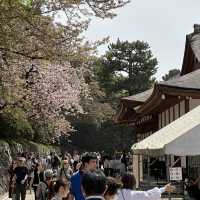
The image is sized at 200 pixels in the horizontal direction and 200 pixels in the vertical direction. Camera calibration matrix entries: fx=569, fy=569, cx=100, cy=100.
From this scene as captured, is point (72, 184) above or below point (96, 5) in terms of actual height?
below

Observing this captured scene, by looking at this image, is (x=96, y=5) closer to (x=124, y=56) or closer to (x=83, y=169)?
(x=83, y=169)

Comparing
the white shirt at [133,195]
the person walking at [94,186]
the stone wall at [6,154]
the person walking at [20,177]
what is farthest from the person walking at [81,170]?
the stone wall at [6,154]

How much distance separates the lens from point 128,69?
219 feet

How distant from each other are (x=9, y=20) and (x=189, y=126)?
513 centimetres

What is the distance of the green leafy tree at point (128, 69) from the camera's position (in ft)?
212

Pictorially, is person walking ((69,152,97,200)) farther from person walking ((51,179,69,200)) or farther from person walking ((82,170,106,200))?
person walking ((82,170,106,200))

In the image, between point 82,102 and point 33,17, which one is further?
point 82,102

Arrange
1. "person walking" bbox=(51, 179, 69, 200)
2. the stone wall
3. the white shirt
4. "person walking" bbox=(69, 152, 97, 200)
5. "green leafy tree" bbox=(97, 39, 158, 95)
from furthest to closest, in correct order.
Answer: "green leafy tree" bbox=(97, 39, 158, 95) < the stone wall < "person walking" bbox=(51, 179, 69, 200) < "person walking" bbox=(69, 152, 97, 200) < the white shirt

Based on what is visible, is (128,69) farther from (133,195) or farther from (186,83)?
(133,195)

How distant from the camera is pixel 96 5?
39.8 ft

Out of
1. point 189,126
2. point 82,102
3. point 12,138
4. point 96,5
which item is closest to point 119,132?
point 82,102

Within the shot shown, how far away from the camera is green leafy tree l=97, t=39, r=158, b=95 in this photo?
212ft

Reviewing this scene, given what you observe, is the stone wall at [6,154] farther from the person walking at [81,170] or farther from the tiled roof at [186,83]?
the person walking at [81,170]

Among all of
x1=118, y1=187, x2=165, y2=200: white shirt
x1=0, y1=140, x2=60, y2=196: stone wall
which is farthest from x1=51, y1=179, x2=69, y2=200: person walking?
x1=0, y1=140, x2=60, y2=196: stone wall
